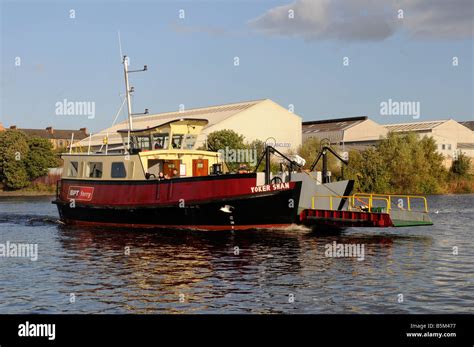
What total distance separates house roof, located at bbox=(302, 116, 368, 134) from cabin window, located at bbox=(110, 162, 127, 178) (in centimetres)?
7588

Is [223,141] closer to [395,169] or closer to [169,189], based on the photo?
[395,169]

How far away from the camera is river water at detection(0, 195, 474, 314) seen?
48.8 ft

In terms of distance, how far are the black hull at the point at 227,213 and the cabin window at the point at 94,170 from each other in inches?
99.5

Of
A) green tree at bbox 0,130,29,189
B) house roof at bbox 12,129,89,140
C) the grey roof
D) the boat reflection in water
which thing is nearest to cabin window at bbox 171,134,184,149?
the boat reflection in water

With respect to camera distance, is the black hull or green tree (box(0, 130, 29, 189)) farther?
green tree (box(0, 130, 29, 189))

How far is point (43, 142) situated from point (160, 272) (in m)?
74.4

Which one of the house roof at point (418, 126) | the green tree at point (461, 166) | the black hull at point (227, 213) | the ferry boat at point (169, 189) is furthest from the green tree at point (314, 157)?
the black hull at point (227, 213)

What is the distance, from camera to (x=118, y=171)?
32156 millimetres

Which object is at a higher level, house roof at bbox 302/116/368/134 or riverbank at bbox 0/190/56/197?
house roof at bbox 302/116/368/134
